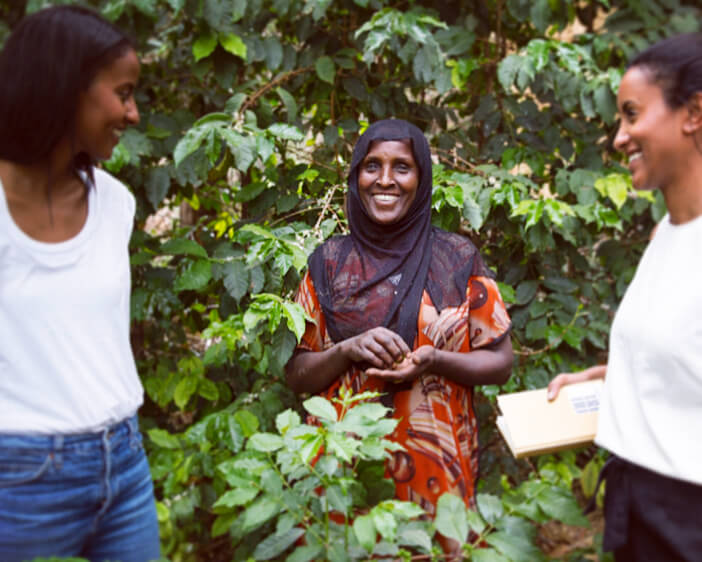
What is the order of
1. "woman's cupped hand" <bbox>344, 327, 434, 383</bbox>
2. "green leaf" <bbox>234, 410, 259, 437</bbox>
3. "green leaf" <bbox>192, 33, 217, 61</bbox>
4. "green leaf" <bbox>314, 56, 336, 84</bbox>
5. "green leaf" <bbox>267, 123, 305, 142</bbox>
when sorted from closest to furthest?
"woman's cupped hand" <bbox>344, 327, 434, 383</bbox> → "green leaf" <bbox>267, 123, 305, 142</bbox> → "green leaf" <bbox>234, 410, 259, 437</bbox> → "green leaf" <bbox>192, 33, 217, 61</bbox> → "green leaf" <bbox>314, 56, 336, 84</bbox>

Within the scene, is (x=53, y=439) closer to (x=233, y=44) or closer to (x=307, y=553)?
(x=307, y=553)

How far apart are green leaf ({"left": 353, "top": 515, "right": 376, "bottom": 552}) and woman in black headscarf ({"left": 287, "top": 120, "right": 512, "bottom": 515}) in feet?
1.63

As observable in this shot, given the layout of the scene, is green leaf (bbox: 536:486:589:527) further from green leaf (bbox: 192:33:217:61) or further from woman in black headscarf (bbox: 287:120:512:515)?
green leaf (bbox: 192:33:217:61)

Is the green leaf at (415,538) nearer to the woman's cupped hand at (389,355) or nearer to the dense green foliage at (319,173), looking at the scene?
the woman's cupped hand at (389,355)

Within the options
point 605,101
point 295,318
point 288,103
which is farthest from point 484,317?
point 605,101

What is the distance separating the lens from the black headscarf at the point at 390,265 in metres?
1.87

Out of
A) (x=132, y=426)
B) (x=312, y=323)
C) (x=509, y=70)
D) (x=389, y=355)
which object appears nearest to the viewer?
(x=132, y=426)

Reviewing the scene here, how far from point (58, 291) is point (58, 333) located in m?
0.08

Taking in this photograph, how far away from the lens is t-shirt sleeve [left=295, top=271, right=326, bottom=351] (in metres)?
1.94

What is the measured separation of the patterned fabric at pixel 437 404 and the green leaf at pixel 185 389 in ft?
4.01

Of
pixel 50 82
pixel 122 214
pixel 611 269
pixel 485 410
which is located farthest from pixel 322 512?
pixel 611 269

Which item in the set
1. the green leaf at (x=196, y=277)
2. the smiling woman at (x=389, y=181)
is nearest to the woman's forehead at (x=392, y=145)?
the smiling woman at (x=389, y=181)

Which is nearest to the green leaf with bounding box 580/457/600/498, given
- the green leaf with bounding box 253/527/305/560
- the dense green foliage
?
the dense green foliage

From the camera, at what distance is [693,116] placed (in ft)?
4.00
